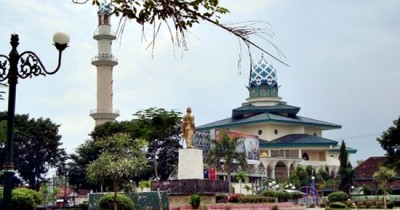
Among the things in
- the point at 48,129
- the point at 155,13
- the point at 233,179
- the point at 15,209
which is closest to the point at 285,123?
the point at 233,179

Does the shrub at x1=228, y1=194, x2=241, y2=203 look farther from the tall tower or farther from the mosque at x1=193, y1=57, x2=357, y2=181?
the mosque at x1=193, y1=57, x2=357, y2=181

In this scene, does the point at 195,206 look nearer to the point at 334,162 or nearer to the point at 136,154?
the point at 136,154

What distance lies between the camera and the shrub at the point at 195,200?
2908 centimetres

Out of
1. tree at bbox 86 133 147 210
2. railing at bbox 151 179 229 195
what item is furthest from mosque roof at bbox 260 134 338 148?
tree at bbox 86 133 147 210

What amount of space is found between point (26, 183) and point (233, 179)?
1922 centimetres

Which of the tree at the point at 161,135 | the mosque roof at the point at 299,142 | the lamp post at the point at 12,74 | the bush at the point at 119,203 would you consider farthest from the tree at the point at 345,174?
the lamp post at the point at 12,74

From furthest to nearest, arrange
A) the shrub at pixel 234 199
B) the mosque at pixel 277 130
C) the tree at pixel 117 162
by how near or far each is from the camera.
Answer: the mosque at pixel 277 130, the shrub at pixel 234 199, the tree at pixel 117 162

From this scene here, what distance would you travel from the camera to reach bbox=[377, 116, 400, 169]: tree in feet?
151

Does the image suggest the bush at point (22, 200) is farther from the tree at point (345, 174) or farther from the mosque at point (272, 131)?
the tree at point (345, 174)

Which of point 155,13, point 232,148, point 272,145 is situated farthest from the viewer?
point 272,145

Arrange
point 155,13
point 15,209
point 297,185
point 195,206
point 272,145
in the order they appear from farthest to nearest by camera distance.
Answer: point 272,145 < point 297,185 < point 195,206 < point 15,209 < point 155,13

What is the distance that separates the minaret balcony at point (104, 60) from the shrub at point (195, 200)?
110 feet

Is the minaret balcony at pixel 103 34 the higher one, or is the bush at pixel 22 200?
the minaret balcony at pixel 103 34

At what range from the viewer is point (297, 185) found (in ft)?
211
